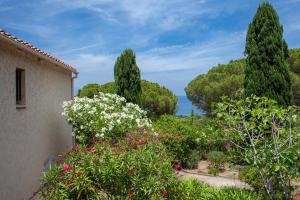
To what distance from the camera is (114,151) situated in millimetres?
5977

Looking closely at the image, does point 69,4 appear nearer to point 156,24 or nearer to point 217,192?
point 156,24

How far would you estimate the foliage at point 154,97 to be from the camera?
22.9 m

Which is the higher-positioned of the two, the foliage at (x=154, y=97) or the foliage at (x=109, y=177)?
the foliage at (x=154, y=97)

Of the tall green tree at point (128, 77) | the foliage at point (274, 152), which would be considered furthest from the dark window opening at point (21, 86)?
the tall green tree at point (128, 77)

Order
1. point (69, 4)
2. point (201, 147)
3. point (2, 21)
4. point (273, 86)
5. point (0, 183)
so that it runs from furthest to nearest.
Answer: point (201, 147) → point (273, 86) → point (69, 4) → point (2, 21) → point (0, 183)

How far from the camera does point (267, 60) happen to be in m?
12.8

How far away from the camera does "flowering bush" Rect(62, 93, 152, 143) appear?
9969mm

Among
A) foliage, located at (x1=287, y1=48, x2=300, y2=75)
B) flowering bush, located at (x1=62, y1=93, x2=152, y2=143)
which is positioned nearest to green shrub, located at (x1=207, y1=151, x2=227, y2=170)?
flowering bush, located at (x1=62, y1=93, x2=152, y2=143)

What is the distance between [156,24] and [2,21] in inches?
188

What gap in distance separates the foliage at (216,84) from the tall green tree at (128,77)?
232 inches

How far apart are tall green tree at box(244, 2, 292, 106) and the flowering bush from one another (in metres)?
4.66

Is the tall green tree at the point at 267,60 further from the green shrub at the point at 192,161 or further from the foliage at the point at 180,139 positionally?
the green shrub at the point at 192,161

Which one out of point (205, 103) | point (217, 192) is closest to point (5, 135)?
point (217, 192)

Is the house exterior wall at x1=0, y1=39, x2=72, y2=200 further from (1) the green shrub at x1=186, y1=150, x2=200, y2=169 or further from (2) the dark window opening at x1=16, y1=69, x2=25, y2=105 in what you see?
(1) the green shrub at x1=186, y1=150, x2=200, y2=169
